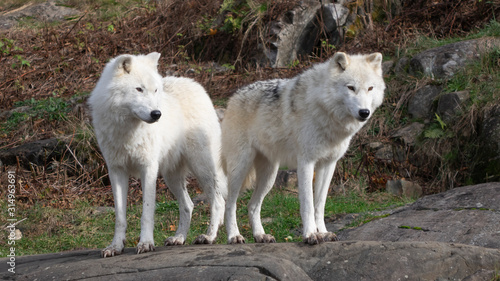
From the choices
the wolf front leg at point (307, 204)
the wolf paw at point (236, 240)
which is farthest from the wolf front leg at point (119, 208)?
the wolf front leg at point (307, 204)

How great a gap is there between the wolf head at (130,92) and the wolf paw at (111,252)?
1.24 meters

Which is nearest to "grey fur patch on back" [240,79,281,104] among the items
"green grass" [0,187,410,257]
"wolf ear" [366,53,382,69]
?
"wolf ear" [366,53,382,69]

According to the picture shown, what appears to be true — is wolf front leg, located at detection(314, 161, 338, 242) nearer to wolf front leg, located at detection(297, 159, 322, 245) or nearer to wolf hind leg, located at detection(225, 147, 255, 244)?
wolf front leg, located at detection(297, 159, 322, 245)

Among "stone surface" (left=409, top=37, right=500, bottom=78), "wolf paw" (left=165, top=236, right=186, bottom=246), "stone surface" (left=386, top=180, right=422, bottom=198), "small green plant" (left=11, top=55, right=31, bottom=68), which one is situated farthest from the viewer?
"small green plant" (left=11, top=55, right=31, bottom=68)

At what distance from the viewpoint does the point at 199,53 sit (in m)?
14.3

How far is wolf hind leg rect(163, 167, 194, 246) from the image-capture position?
5934 millimetres

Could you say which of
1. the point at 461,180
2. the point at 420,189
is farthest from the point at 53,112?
the point at 461,180

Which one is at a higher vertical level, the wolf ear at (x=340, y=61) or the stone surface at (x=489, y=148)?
the wolf ear at (x=340, y=61)

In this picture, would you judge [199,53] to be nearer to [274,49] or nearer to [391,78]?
[274,49]

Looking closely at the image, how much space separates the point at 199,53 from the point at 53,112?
4620 mm

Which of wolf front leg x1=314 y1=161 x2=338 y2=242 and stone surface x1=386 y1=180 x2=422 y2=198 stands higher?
wolf front leg x1=314 y1=161 x2=338 y2=242

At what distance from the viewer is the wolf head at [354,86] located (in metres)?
4.98

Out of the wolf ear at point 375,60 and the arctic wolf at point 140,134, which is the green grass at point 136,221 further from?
the wolf ear at point 375,60

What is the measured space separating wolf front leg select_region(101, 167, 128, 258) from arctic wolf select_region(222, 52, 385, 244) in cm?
115
